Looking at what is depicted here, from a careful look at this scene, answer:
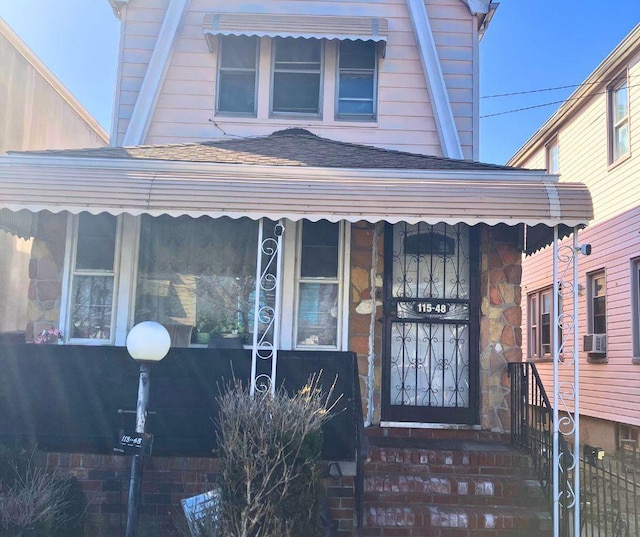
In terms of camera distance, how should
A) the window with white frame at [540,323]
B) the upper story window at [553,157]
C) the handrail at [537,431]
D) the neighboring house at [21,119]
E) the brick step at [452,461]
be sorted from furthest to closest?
the upper story window at [553,157] < the window with white frame at [540,323] < the neighboring house at [21,119] < the brick step at [452,461] < the handrail at [537,431]

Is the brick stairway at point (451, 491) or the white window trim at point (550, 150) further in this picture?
the white window trim at point (550, 150)

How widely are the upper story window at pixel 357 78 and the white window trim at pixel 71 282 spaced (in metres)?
3.62

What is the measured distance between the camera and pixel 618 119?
1179 centimetres

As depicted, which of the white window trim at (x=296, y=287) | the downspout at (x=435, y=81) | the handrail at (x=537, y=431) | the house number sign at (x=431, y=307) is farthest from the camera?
the downspout at (x=435, y=81)

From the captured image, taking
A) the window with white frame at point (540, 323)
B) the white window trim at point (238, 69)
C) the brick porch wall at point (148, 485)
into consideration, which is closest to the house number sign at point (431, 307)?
the brick porch wall at point (148, 485)

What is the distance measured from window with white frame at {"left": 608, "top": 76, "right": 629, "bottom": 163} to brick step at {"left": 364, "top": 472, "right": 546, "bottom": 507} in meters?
7.44

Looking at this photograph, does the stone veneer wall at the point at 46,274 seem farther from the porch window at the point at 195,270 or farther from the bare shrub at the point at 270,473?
the bare shrub at the point at 270,473

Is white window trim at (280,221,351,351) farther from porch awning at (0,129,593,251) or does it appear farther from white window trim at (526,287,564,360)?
white window trim at (526,287,564,360)

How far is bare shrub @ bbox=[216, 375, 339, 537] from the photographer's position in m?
4.32

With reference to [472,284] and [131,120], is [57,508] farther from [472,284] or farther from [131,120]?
[131,120]

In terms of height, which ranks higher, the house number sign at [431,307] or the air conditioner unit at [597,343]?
the house number sign at [431,307]

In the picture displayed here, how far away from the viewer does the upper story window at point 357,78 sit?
910 centimetres

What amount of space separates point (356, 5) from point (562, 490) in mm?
6691

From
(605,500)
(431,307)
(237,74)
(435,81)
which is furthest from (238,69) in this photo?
(605,500)
